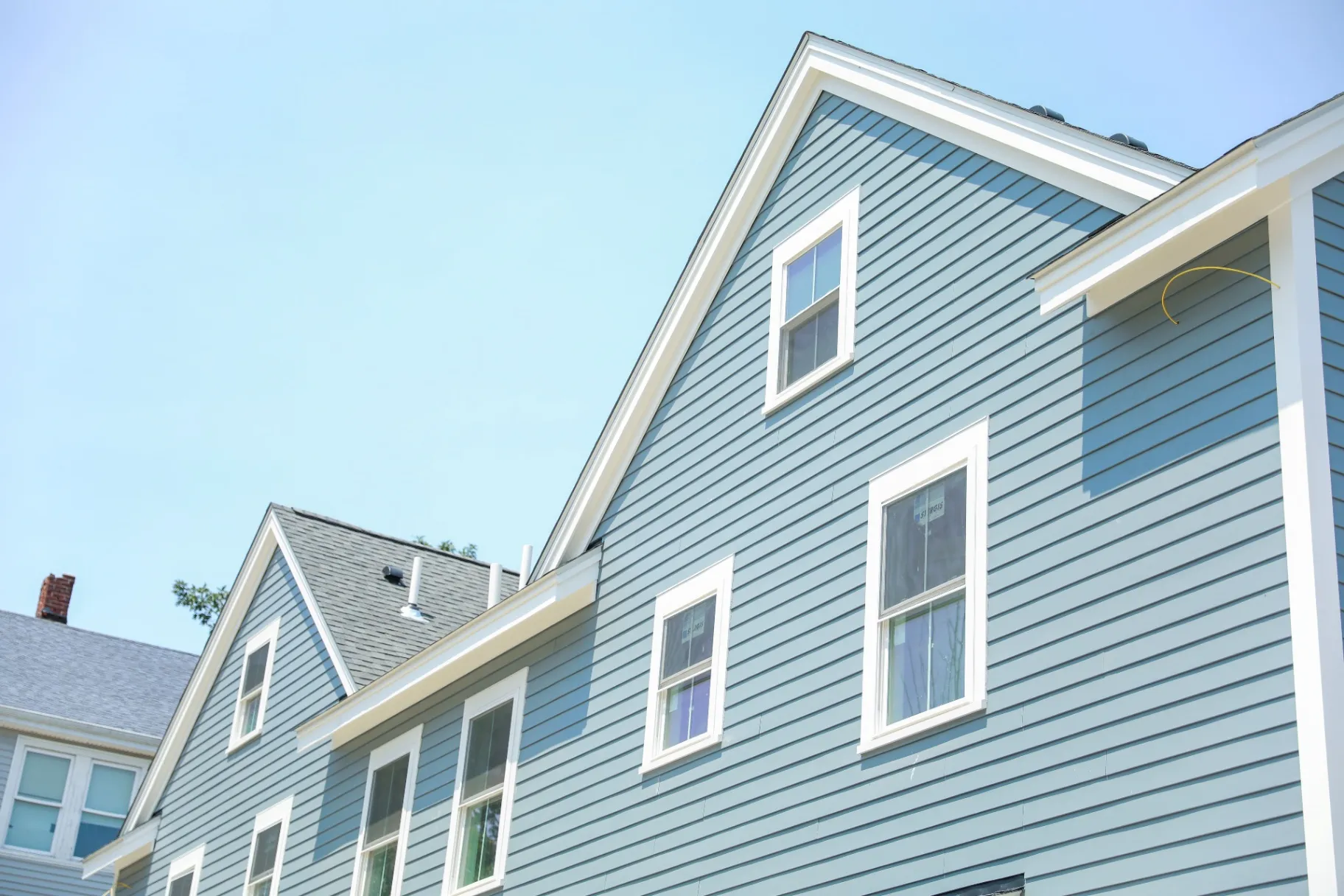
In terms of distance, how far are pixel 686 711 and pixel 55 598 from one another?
24.3 m

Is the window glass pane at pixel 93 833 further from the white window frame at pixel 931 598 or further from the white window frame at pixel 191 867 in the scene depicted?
the white window frame at pixel 931 598

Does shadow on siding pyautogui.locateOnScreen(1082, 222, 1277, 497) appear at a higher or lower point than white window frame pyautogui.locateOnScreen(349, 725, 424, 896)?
higher

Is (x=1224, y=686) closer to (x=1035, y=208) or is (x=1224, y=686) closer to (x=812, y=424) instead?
(x=1035, y=208)

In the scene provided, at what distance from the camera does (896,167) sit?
11.8 metres

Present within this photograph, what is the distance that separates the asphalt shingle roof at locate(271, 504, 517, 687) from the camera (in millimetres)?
18375

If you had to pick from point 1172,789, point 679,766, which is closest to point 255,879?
point 679,766

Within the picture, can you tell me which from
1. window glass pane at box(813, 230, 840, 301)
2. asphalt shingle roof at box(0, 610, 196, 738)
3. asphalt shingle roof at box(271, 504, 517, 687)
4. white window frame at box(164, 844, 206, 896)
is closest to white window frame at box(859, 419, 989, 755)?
window glass pane at box(813, 230, 840, 301)

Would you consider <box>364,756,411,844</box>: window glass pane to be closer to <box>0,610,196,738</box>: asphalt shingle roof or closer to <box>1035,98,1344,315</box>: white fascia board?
<box>1035,98,1344,315</box>: white fascia board

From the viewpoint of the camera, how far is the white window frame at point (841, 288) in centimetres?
1166

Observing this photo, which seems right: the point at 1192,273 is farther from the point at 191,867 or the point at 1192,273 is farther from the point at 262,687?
the point at 191,867

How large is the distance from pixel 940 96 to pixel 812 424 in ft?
8.20

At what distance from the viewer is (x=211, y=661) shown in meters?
21.5

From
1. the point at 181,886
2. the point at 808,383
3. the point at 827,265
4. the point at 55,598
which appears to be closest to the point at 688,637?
the point at 808,383

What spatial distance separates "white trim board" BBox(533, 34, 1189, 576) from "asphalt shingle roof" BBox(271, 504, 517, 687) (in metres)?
4.60
